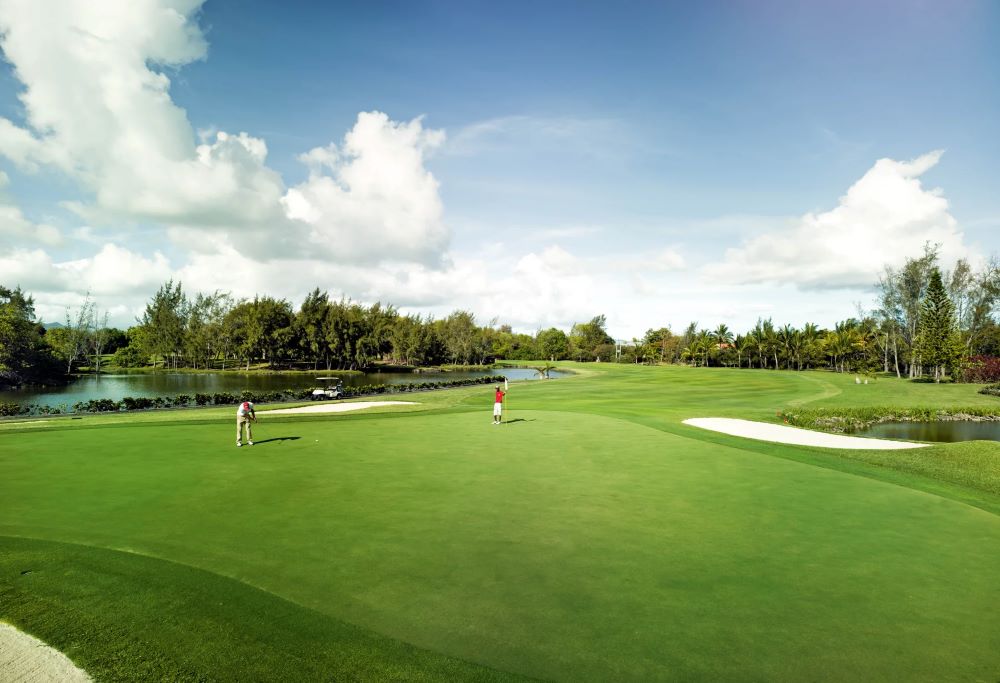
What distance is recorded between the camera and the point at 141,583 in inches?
266

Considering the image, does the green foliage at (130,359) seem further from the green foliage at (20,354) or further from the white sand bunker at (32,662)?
the white sand bunker at (32,662)

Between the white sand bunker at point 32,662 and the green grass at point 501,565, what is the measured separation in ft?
0.41

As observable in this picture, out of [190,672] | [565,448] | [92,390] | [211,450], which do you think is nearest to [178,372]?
[92,390]

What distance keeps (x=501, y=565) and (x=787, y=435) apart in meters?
18.5

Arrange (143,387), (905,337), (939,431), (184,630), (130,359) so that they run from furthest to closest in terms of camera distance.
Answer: (130,359)
(905,337)
(143,387)
(939,431)
(184,630)

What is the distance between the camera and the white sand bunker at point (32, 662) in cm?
496

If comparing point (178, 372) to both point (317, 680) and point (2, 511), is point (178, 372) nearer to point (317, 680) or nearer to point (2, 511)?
point (2, 511)

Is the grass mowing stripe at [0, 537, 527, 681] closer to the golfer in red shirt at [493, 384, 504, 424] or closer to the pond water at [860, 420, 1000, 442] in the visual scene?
the golfer in red shirt at [493, 384, 504, 424]

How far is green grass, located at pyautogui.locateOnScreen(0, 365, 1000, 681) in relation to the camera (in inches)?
208

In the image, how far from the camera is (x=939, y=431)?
29.2m

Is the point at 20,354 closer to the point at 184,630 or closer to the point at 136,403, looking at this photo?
the point at 136,403

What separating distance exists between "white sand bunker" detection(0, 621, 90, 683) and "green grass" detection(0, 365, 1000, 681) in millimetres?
126

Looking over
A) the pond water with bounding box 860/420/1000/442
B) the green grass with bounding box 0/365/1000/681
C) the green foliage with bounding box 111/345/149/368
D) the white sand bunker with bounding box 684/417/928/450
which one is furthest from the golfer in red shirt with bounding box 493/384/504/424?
the green foliage with bounding box 111/345/149/368

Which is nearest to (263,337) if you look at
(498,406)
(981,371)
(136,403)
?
(136,403)
